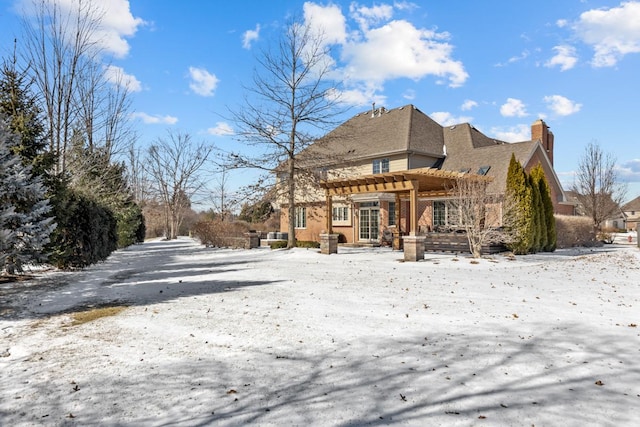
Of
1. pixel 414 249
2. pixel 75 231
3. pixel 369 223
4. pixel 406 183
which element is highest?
pixel 406 183

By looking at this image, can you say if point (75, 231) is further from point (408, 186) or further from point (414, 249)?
point (408, 186)

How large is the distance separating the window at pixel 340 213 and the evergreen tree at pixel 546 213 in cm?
1175

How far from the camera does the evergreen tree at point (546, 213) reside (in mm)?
18969

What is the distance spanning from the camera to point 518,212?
1772 centimetres

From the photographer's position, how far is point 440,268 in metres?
13.2

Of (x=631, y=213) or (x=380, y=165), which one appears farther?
(x=631, y=213)

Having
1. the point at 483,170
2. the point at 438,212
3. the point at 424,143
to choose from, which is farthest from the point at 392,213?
the point at 483,170

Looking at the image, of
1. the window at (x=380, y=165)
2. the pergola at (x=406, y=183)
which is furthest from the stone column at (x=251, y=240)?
the window at (x=380, y=165)

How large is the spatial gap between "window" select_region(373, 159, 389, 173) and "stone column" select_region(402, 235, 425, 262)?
10.4 meters

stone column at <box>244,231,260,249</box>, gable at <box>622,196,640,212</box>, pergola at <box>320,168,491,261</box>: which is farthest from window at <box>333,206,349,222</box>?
gable at <box>622,196,640,212</box>

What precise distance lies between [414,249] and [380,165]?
1130 centimetres

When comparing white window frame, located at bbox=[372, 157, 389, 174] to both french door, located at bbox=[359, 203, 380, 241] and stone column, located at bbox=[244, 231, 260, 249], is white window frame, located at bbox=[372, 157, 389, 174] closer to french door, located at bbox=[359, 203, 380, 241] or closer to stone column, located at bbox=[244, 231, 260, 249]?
french door, located at bbox=[359, 203, 380, 241]

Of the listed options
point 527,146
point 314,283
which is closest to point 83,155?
point 314,283

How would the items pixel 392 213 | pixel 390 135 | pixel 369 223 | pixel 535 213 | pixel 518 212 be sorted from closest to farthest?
pixel 518 212
pixel 535 213
pixel 392 213
pixel 369 223
pixel 390 135
